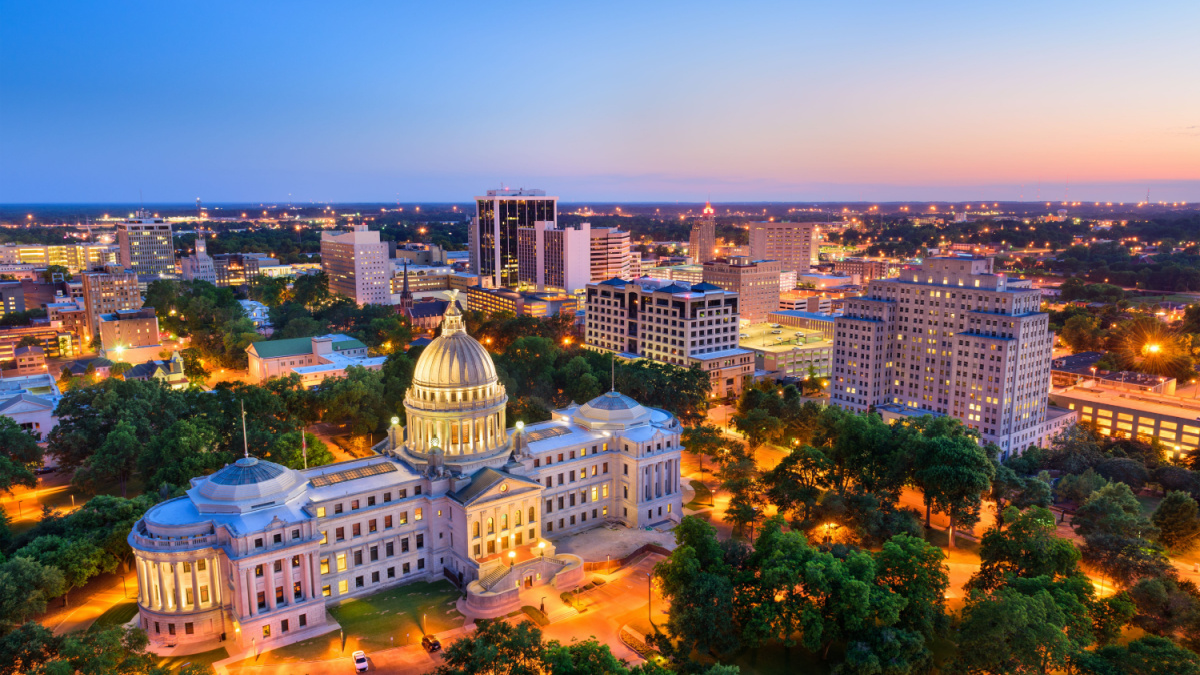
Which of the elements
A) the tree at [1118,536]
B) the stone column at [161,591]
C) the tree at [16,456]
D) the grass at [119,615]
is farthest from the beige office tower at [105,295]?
the tree at [1118,536]

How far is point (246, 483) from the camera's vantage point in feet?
216

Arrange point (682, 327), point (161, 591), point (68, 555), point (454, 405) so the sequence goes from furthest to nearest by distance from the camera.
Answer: point (682, 327), point (454, 405), point (68, 555), point (161, 591)

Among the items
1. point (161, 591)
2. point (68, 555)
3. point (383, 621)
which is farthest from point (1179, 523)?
point (68, 555)

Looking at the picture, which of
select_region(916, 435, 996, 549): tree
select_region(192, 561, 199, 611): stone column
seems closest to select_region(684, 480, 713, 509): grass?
select_region(916, 435, 996, 549): tree

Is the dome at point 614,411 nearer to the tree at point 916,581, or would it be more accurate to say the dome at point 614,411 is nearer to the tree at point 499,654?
the tree at point 916,581

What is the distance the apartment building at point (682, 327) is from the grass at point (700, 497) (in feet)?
148

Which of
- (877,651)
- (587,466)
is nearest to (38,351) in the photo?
(587,466)

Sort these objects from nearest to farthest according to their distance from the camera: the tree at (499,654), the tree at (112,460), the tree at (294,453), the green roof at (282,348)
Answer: the tree at (499,654), the tree at (112,460), the tree at (294,453), the green roof at (282,348)

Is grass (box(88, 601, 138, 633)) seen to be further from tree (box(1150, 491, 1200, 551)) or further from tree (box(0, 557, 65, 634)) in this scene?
tree (box(1150, 491, 1200, 551))

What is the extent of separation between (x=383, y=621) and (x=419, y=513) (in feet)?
38.2

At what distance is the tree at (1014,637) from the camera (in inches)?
2105

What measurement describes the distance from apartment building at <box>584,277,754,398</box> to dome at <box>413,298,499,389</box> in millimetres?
68344

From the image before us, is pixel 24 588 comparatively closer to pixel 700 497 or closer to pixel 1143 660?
pixel 700 497

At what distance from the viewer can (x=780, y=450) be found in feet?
375
